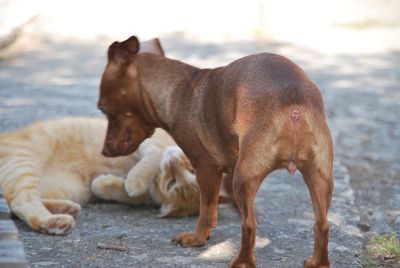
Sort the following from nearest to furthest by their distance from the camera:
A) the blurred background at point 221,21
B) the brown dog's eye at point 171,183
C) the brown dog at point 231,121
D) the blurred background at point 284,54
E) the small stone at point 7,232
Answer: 1. the small stone at point 7,232
2. the brown dog at point 231,121
3. the blurred background at point 284,54
4. the brown dog's eye at point 171,183
5. the blurred background at point 221,21

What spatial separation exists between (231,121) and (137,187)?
1.35m

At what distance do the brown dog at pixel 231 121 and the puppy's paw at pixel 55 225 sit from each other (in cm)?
47

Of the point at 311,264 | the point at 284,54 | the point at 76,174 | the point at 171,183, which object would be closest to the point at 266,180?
the point at 171,183

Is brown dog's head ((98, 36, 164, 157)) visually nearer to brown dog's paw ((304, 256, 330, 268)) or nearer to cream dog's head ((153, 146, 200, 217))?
cream dog's head ((153, 146, 200, 217))

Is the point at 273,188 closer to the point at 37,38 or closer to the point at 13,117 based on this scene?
Answer: the point at 13,117

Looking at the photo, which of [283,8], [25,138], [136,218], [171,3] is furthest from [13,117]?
[283,8]

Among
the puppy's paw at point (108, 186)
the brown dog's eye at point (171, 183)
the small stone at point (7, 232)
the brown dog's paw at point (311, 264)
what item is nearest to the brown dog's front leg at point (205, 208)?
the brown dog's paw at point (311, 264)

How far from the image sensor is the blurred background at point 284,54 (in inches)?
194

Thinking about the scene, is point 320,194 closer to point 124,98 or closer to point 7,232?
point 124,98

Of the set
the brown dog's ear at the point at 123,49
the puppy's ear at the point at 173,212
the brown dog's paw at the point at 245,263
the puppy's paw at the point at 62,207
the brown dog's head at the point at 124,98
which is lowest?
the puppy's ear at the point at 173,212

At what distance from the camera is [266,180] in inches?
227

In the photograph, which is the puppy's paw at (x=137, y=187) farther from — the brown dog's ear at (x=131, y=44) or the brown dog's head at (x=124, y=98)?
the brown dog's ear at (x=131, y=44)

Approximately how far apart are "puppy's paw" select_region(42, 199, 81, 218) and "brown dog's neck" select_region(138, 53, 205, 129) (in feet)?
2.97

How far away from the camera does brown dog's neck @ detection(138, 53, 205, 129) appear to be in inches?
167
